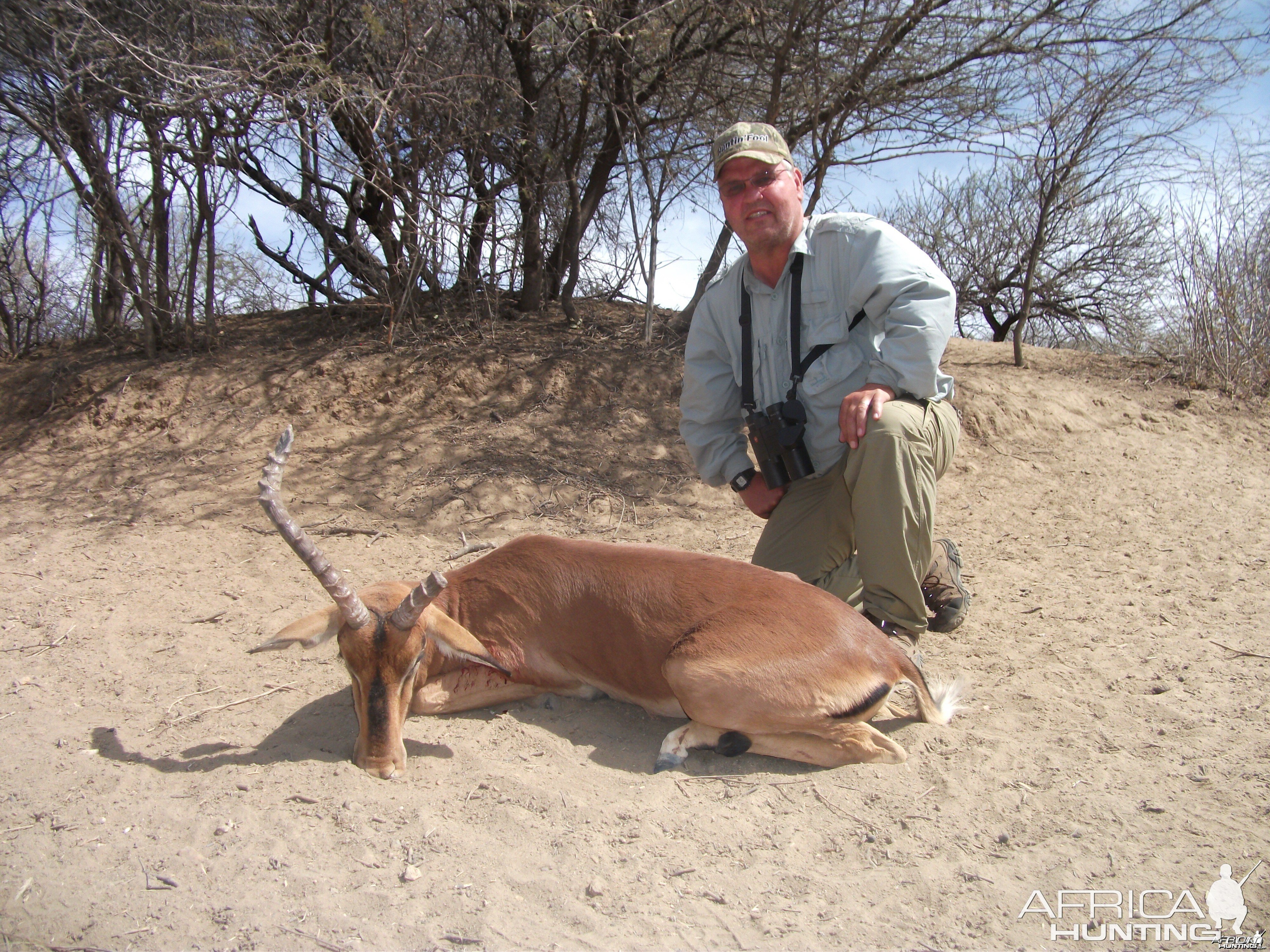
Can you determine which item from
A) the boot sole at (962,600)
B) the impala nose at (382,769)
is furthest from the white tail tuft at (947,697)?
the impala nose at (382,769)

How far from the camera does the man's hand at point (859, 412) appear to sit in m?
4.07

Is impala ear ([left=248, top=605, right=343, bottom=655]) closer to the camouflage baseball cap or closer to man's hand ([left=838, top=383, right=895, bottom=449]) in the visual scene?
man's hand ([left=838, top=383, right=895, bottom=449])

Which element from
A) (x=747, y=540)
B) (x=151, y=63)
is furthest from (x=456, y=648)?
(x=151, y=63)

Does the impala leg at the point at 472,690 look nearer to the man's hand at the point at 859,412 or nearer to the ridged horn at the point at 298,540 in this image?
the ridged horn at the point at 298,540

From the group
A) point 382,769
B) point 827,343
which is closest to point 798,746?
point 382,769

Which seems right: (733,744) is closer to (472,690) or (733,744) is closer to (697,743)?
(697,743)

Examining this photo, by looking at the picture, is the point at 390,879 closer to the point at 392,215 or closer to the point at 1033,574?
the point at 1033,574

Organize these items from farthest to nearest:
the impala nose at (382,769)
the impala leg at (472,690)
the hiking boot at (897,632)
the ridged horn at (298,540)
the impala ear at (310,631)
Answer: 1. the hiking boot at (897,632)
2. the impala leg at (472,690)
3. the impala ear at (310,631)
4. the impala nose at (382,769)
5. the ridged horn at (298,540)

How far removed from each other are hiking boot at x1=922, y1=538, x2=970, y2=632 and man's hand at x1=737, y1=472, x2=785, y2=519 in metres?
0.93

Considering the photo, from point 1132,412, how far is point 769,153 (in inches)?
231

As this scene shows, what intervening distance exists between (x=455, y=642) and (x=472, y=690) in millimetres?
420

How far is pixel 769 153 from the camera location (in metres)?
4.49

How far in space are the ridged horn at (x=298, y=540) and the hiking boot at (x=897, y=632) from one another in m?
2.34

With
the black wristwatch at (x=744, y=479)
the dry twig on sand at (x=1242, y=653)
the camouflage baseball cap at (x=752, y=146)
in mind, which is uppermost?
the camouflage baseball cap at (x=752, y=146)
